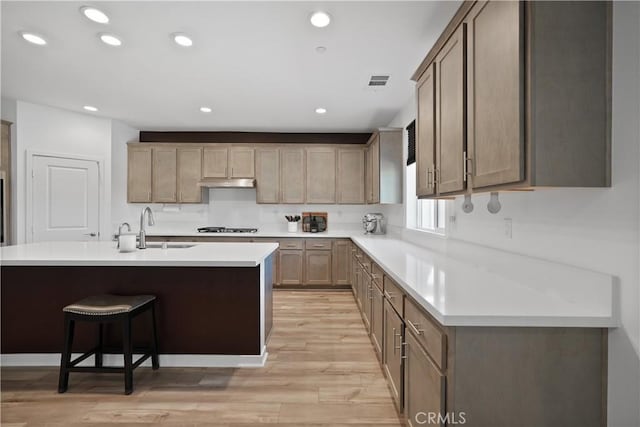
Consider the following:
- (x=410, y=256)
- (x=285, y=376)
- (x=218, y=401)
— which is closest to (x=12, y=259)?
(x=218, y=401)

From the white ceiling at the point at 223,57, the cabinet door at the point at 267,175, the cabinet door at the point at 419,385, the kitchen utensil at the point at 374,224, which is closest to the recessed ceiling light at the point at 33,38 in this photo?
the white ceiling at the point at 223,57

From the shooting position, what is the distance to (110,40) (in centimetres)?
274

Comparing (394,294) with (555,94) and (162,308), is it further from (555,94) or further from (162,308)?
(162,308)

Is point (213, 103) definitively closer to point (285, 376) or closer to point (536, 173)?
point (285, 376)

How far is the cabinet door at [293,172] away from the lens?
5.66m

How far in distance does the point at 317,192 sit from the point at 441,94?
3703mm

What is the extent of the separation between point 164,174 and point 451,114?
16.1ft

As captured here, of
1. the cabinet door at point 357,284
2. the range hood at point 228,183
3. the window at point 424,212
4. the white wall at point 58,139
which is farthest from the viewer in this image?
the range hood at point 228,183

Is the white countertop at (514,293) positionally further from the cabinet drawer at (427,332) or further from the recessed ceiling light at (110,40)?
the recessed ceiling light at (110,40)

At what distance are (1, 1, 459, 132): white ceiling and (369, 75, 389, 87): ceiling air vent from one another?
79 mm

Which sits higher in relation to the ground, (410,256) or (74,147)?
(74,147)

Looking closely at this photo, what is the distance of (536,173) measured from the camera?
1314 millimetres

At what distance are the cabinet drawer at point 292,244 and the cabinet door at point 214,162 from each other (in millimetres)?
1467

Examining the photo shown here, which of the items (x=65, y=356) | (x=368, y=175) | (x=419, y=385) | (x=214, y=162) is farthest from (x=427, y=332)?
(x=214, y=162)
